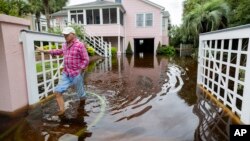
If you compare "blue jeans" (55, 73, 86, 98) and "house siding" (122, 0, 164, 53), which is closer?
"blue jeans" (55, 73, 86, 98)

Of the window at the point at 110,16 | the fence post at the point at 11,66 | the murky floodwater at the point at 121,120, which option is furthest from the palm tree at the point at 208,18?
the fence post at the point at 11,66

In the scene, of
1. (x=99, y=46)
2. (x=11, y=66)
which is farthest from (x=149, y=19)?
(x=11, y=66)

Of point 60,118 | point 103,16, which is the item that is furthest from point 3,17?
point 103,16

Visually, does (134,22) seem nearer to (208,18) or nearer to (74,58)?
(208,18)

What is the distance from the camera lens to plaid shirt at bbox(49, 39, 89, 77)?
13.6 ft

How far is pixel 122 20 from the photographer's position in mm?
22484

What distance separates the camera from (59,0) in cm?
3014

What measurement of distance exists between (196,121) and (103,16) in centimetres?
1932

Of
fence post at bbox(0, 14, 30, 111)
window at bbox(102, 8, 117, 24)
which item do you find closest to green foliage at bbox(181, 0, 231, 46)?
window at bbox(102, 8, 117, 24)

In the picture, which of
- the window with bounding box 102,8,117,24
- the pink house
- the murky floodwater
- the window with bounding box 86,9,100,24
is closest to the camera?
the murky floodwater

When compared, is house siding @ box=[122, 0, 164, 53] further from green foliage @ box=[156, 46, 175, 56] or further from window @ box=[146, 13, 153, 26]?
green foliage @ box=[156, 46, 175, 56]

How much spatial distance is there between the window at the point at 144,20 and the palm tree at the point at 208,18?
6027mm

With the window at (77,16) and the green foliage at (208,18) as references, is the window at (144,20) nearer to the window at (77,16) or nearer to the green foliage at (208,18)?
the green foliage at (208,18)

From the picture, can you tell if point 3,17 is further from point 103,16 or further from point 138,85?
point 103,16
